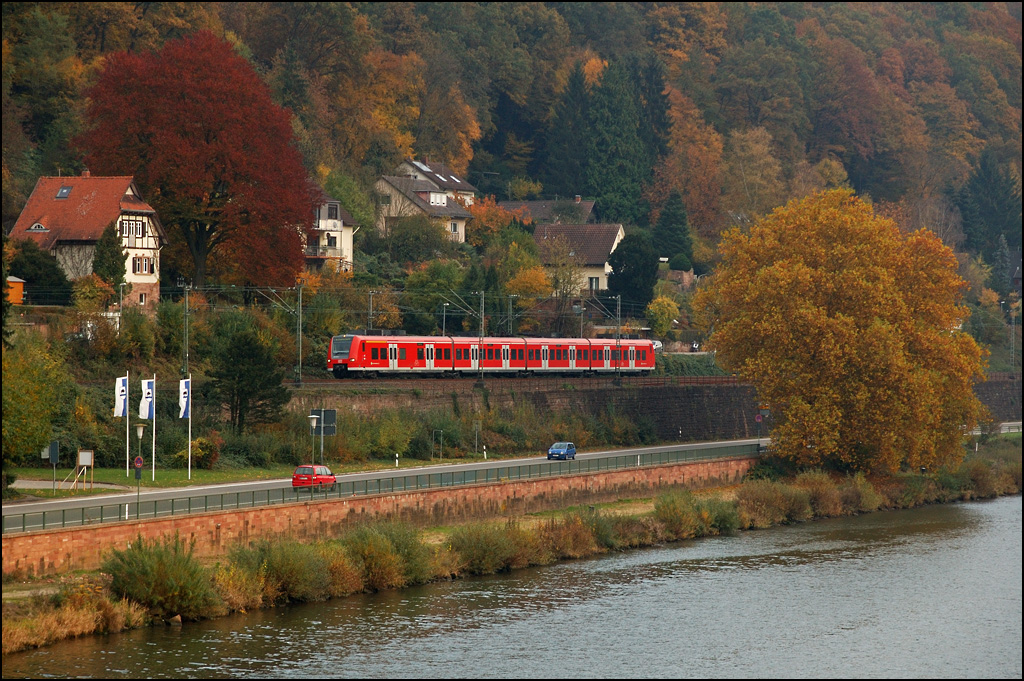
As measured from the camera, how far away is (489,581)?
4212 cm

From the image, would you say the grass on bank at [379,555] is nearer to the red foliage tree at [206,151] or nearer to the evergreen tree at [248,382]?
the evergreen tree at [248,382]

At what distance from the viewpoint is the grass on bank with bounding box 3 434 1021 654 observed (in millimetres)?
33125

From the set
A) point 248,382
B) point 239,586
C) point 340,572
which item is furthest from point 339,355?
point 239,586

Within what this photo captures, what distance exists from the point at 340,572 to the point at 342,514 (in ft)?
13.9

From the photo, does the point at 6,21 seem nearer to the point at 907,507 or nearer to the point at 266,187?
the point at 266,187

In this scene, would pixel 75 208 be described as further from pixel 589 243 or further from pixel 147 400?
pixel 589 243

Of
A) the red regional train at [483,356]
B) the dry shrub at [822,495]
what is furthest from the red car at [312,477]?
the dry shrub at [822,495]

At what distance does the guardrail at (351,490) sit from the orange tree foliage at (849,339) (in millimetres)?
4205

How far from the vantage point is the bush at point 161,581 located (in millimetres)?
34156

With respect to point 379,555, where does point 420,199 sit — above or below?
above

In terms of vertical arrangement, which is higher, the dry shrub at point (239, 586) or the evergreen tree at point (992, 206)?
the evergreen tree at point (992, 206)

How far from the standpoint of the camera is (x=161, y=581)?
34438 mm

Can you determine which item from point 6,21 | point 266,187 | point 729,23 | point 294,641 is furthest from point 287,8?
point 294,641

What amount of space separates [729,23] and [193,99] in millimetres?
93435
